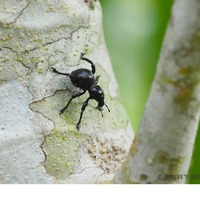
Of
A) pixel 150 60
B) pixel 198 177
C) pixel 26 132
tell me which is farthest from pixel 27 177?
pixel 150 60

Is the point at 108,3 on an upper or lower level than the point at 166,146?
lower

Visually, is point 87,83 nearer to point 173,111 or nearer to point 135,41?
point 173,111

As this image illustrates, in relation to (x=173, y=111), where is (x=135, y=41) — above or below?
below

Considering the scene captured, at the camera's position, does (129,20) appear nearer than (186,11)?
No

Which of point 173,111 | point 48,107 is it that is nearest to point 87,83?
point 48,107

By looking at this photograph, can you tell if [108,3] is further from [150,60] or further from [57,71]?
[57,71]
